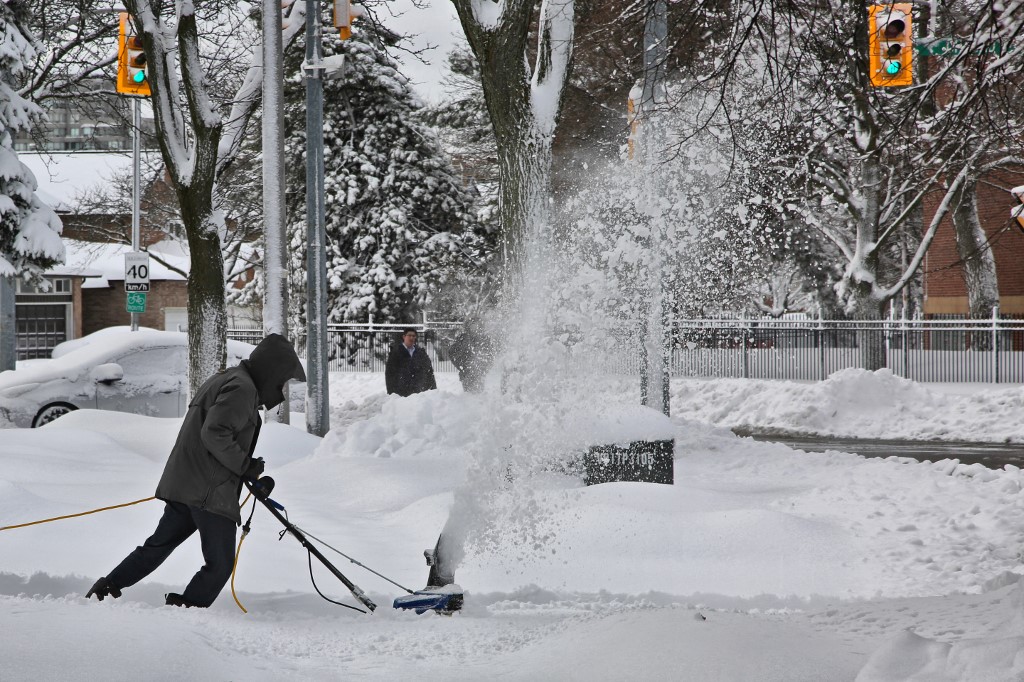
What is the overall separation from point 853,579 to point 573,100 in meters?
17.5

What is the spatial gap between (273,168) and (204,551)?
815cm

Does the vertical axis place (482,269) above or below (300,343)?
above

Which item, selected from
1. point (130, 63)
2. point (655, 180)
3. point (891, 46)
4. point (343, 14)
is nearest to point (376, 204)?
point (130, 63)

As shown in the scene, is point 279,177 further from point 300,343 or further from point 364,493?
point 300,343

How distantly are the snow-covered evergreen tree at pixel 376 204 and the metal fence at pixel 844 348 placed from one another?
9.92 m

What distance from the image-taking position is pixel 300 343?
31203 mm

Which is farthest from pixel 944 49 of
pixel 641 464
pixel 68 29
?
pixel 68 29

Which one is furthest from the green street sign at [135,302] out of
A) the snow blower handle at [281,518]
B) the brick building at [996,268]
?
the brick building at [996,268]

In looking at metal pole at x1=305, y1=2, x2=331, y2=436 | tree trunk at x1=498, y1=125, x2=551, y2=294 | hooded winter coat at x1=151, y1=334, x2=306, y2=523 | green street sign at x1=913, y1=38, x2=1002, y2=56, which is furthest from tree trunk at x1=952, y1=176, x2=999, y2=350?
hooded winter coat at x1=151, y1=334, x2=306, y2=523

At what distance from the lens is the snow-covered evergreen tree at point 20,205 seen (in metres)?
18.4

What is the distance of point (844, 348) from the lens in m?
22.2

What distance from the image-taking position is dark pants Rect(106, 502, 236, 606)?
5297 millimetres

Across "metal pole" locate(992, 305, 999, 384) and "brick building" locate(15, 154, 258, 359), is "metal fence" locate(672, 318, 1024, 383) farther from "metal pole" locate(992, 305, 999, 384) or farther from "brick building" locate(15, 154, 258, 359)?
"brick building" locate(15, 154, 258, 359)

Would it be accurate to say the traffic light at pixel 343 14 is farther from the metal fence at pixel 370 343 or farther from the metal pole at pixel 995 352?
the metal fence at pixel 370 343
